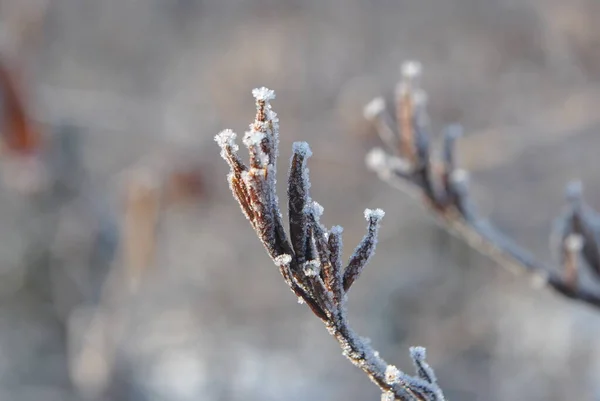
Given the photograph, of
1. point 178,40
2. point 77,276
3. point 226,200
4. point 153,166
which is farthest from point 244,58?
point 77,276

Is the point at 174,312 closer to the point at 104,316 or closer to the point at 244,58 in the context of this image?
the point at 104,316

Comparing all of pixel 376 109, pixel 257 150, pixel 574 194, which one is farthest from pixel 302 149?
pixel 574 194

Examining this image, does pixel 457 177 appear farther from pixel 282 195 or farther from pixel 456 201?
pixel 282 195

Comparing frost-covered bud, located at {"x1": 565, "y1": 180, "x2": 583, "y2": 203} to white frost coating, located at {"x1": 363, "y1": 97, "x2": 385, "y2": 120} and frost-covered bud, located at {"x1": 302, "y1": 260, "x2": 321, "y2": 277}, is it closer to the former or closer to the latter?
white frost coating, located at {"x1": 363, "y1": 97, "x2": 385, "y2": 120}

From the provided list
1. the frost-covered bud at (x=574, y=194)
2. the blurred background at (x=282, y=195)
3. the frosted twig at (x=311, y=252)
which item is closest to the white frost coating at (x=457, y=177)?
the frost-covered bud at (x=574, y=194)

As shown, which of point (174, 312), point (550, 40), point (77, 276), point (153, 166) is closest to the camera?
point (77, 276)

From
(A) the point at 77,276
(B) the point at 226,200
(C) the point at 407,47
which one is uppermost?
(C) the point at 407,47

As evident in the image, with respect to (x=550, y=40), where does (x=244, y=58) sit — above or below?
above

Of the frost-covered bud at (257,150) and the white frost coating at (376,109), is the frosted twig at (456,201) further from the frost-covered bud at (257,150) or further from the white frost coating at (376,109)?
the frost-covered bud at (257,150)
